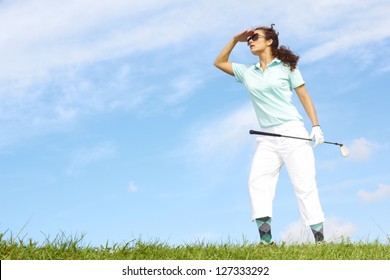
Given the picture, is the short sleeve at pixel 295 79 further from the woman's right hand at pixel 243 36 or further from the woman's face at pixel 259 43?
the woman's right hand at pixel 243 36

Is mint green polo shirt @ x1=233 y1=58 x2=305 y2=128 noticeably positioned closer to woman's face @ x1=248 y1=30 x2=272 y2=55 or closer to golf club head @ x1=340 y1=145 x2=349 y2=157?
woman's face @ x1=248 y1=30 x2=272 y2=55

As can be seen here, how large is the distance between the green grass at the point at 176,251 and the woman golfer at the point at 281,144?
511 millimetres

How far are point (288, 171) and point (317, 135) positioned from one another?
588 millimetres

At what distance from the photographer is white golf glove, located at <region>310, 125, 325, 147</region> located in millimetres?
8484

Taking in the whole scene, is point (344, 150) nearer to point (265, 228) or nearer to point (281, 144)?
point (281, 144)

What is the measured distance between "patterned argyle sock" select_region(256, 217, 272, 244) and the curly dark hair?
6.40 ft

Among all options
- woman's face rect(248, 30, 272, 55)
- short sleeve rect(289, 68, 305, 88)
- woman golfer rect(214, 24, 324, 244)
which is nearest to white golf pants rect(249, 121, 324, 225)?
woman golfer rect(214, 24, 324, 244)

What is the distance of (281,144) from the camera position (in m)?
8.37

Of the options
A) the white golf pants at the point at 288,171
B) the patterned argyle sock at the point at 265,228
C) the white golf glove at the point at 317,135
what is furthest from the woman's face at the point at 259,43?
the patterned argyle sock at the point at 265,228
